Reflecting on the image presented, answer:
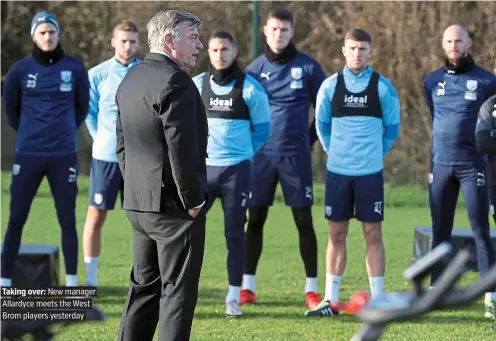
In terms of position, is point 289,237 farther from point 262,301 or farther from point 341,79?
point 341,79

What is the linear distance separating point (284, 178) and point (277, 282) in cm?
132

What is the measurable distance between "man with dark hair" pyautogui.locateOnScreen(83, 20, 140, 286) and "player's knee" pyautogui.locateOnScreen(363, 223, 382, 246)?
6.85 feet

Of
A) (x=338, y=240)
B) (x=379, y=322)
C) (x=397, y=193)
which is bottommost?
(x=397, y=193)

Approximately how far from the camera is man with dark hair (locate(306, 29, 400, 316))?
24.0ft

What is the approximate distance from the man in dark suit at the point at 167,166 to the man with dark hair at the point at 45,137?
115 inches

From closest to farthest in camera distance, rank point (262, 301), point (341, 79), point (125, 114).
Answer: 1. point (125, 114)
2. point (341, 79)
3. point (262, 301)

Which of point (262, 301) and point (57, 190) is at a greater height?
point (57, 190)

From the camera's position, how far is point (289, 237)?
38.4 ft

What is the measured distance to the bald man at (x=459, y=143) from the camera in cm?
755

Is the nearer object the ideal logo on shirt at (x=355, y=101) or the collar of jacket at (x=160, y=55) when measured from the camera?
the collar of jacket at (x=160, y=55)

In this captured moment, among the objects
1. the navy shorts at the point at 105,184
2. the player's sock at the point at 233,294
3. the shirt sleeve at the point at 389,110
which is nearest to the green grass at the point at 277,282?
the player's sock at the point at 233,294

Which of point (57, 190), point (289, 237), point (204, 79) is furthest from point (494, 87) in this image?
point (289, 237)

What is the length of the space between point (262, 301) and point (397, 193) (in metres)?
8.45

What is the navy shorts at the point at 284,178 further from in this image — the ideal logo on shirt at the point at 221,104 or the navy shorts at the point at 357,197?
the ideal logo on shirt at the point at 221,104
